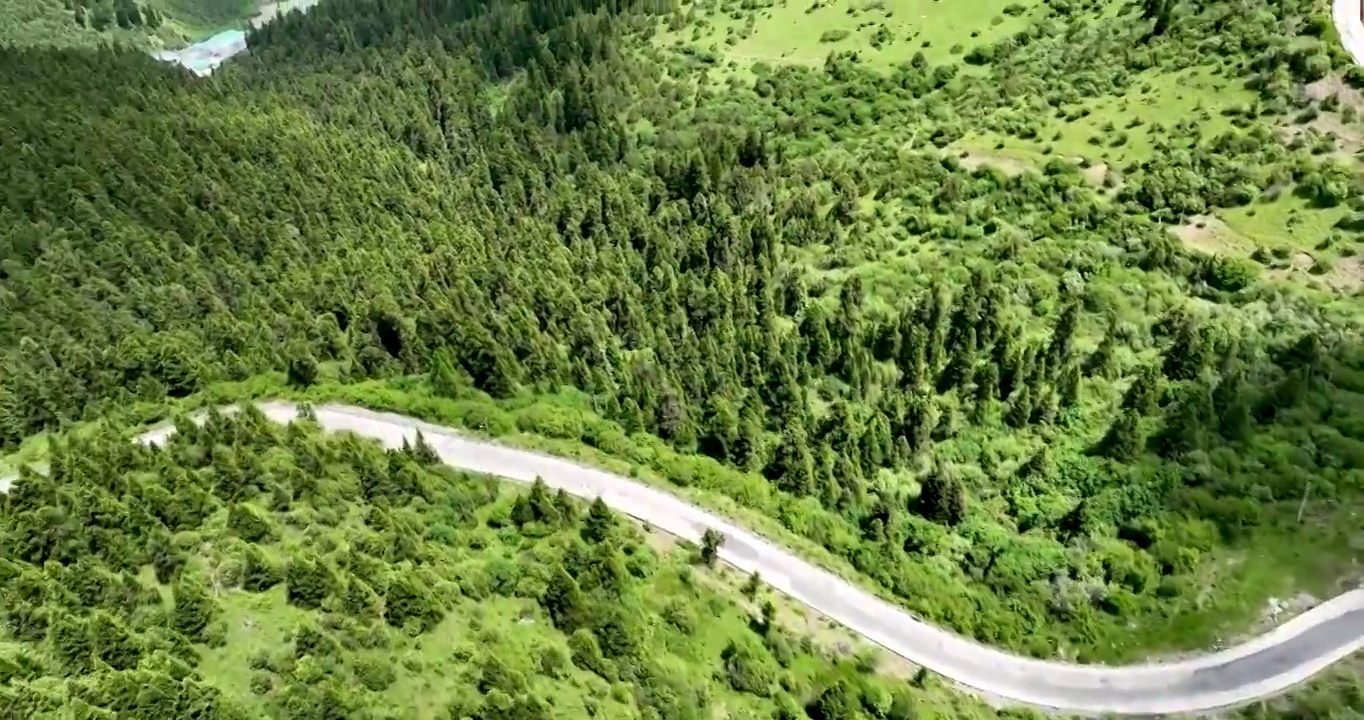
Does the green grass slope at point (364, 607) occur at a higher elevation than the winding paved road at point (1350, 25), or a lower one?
lower

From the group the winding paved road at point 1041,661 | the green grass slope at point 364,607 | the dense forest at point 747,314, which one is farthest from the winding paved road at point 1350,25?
the green grass slope at point 364,607

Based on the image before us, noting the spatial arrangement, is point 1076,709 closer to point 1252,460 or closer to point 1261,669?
point 1261,669

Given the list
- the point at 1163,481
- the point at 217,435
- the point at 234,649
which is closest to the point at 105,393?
the point at 217,435

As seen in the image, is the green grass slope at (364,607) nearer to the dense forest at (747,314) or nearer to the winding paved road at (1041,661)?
the dense forest at (747,314)

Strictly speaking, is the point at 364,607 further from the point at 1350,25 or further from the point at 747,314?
the point at 1350,25

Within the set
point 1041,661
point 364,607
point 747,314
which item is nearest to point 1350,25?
point 747,314

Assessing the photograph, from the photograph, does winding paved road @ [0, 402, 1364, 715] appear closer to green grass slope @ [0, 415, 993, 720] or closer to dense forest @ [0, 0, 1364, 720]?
dense forest @ [0, 0, 1364, 720]
